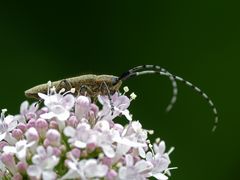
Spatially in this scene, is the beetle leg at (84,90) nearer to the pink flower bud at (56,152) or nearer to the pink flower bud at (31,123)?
the pink flower bud at (31,123)

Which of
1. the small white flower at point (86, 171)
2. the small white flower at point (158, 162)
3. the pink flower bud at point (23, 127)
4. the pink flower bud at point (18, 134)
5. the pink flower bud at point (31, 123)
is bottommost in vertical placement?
the small white flower at point (158, 162)

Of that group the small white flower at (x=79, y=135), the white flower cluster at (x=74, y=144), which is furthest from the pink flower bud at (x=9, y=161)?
the small white flower at (x=79, y=135)

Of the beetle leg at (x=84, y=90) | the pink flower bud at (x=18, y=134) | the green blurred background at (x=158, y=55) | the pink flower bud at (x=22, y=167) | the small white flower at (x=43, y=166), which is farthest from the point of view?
the green blurred background at (x=158, y=55)

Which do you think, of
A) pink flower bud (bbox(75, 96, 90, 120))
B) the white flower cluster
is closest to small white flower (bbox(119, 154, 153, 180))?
the white flower cluster

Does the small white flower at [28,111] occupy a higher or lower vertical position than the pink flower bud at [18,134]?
higher

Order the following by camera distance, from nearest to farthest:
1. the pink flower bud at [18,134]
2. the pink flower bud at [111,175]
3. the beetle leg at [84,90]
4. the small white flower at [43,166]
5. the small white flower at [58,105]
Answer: the small white flower at [43,166] → the pink flower bud at [111,175] → the small white flower at [58,105] → the pink flower bud at [18,134] → the beetle leg at [84,90]

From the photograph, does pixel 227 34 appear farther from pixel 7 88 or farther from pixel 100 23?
pixel 7 88

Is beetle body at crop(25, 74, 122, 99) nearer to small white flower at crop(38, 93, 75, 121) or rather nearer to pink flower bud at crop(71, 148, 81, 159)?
small white flower at crop(38, 93, 75, 121)

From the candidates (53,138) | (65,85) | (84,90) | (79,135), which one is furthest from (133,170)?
(65,85)
